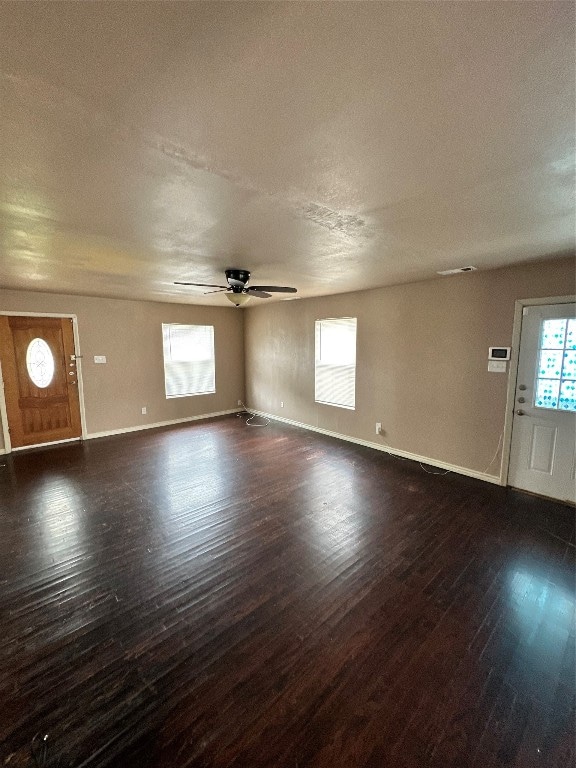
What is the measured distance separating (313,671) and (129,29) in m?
2.59

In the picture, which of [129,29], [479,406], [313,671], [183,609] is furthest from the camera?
[479,406]

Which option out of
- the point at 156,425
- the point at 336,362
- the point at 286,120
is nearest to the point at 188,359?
the point at 156,425

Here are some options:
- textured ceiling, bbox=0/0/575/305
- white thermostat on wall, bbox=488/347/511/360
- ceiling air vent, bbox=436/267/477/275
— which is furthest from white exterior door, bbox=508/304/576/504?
textured ceiling, bbox=0/0/575/305

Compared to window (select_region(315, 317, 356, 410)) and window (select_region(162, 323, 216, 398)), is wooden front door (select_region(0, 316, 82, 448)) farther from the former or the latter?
window (select_region(315, 317, 356, 410))

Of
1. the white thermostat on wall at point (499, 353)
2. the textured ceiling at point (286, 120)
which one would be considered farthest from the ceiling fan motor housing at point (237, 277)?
the white thermostat on wall at point (499, 353)

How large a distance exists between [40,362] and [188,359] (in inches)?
96.3

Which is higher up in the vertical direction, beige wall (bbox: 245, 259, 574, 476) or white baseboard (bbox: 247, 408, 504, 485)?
beige wall (bbox: 245, 259, 574, 476)

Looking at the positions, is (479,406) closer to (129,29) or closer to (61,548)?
(129,29)

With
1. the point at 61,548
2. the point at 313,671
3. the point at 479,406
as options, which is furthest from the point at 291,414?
the point at 313,671

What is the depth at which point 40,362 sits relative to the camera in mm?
5008

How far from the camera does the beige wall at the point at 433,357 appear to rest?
3.57m

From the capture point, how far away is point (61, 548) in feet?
8.46

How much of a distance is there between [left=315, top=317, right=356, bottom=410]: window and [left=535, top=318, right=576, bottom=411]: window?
2.44m

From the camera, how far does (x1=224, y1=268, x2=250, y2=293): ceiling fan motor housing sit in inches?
135
